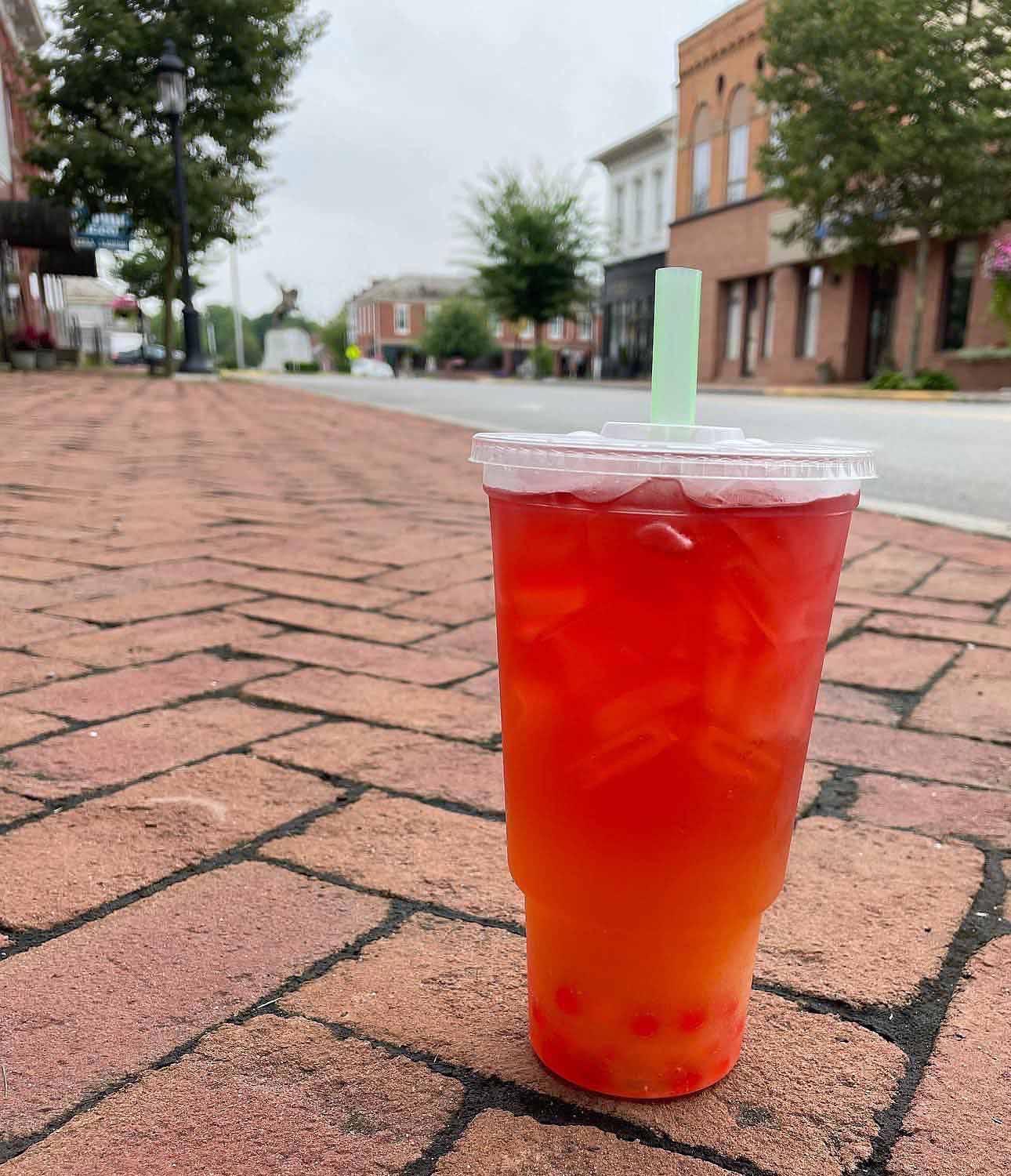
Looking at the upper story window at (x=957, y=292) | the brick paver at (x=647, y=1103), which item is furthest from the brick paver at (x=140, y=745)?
the upper story window at (x=957, y=292)

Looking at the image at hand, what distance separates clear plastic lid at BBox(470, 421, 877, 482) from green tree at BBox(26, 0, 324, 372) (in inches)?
636

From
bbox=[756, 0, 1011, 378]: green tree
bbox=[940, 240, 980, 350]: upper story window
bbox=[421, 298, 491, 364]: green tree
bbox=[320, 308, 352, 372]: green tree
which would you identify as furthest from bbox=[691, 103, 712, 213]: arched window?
bbox=[320, 308, 352, 372]: green tree

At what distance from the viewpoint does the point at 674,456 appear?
73cm

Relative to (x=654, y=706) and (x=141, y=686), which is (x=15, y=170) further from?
(x=654, y=706)

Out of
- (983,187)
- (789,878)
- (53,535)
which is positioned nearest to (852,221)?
(983,187)

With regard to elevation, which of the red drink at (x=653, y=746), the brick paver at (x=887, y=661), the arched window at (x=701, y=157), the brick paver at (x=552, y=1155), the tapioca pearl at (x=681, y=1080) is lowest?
the brick paver at (x=887, y=661)

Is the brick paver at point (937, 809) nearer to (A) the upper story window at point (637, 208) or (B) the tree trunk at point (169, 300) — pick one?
(B) the tree trunk at point (169, 300)

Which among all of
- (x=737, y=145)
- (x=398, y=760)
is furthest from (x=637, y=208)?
(x=398, y=760)

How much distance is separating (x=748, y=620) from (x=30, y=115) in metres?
19.9

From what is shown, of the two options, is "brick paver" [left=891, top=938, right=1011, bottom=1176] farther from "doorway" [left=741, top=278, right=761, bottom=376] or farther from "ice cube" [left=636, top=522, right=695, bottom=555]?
"doorway" [left=741, top=278, right=761, bottom=376]

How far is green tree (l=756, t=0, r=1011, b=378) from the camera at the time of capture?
17031 millimetres

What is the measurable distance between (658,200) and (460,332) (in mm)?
22219

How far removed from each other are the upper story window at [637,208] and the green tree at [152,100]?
19373 millimetres

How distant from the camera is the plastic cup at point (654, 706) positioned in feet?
2.47
